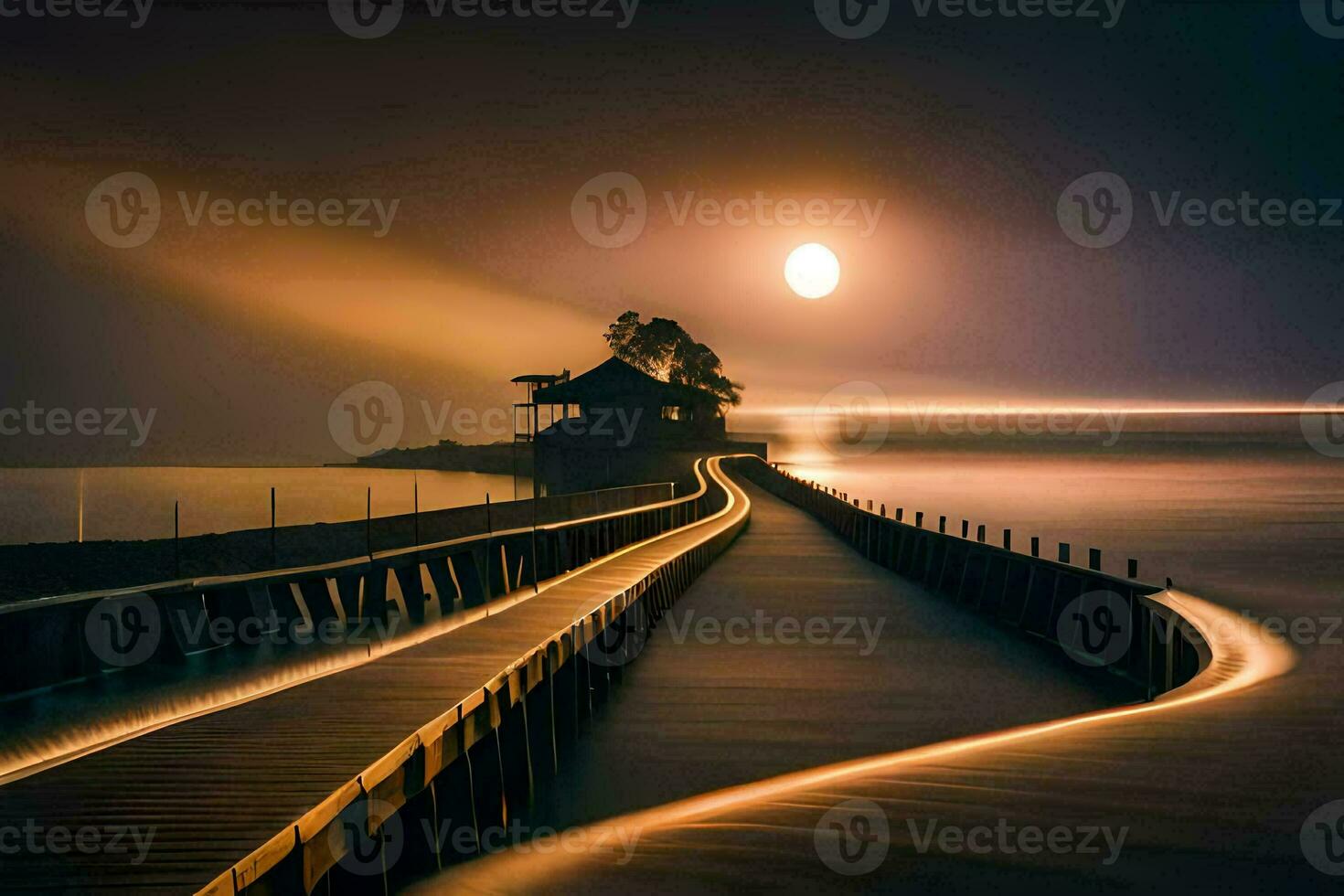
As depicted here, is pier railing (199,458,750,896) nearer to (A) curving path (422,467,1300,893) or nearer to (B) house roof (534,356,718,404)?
(A) curving path (422,467,1300,893)

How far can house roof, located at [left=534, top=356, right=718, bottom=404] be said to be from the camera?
7581 centimetres

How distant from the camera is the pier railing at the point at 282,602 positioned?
12.0m

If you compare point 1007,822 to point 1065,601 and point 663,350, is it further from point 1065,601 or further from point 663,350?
point 663,350

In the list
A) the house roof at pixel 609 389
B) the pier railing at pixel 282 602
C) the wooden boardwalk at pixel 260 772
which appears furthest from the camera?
the house roof at pixel 609 389

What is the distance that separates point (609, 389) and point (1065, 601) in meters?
60.9

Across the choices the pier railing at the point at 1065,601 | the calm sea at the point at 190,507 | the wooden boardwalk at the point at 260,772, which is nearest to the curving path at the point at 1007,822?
the wooden boardwalk at the point at 260,772

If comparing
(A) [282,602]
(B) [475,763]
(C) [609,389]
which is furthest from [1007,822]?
(C) [609,389]

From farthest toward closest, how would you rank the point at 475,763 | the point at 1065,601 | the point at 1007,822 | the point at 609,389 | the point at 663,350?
the point at 663,350
the point at 609,389
the point at 1065,601
the point at 475,763
the point at 1007,822

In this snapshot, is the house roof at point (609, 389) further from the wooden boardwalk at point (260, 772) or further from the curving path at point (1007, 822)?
the curving path at point (1007, 822)

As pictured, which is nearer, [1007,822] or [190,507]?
[1007,822]

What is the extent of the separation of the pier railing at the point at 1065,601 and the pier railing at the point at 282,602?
882 cm

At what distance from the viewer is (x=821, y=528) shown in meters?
45.8

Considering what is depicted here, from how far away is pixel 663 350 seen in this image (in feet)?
361

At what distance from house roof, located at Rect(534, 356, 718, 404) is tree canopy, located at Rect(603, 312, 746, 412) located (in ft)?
87.9
